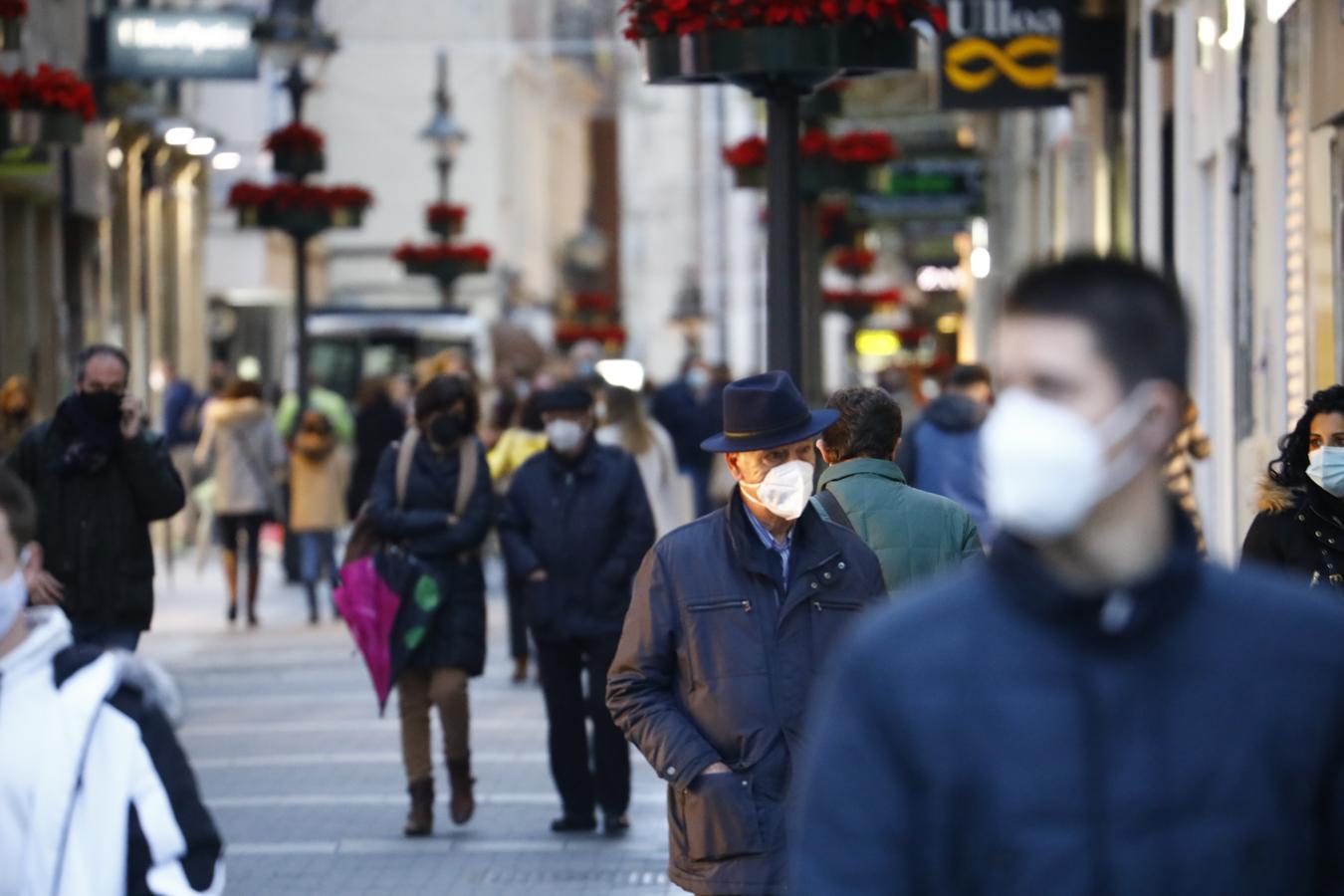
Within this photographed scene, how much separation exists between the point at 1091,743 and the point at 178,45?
73.5 feet

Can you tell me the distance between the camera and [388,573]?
11586 millimetres

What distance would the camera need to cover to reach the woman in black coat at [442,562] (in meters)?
11.5

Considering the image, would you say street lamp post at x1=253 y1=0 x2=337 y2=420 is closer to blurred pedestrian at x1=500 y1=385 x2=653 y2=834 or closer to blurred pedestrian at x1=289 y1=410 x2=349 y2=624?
blurred pedestrian at x1=289 y1=410 x2=349 y2=624

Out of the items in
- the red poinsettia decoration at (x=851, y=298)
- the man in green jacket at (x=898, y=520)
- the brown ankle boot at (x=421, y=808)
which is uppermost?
the red poinsettia decoration at (x=851, y=298)

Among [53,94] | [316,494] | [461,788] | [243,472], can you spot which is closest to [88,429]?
[461,788]

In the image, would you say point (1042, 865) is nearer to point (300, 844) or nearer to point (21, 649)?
point (21, 649)

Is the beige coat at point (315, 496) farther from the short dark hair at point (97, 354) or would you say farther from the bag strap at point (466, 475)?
the short dark hair at point (97, 354)

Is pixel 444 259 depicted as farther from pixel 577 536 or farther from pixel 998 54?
pixel 577 536

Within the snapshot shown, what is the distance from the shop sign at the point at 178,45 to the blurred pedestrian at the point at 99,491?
13582 millimetres

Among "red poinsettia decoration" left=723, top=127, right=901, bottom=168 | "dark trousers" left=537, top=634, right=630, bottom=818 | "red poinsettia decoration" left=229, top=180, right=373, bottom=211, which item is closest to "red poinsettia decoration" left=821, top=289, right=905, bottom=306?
"red poinsettia decoration" left=229, top=180, right=373, bottom=211

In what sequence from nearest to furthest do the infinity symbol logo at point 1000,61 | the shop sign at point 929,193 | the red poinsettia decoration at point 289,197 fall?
the infinity symbol logo at point 1000,61
the red poinsettia decoration at point 289,197
the shop sign at point 929,193

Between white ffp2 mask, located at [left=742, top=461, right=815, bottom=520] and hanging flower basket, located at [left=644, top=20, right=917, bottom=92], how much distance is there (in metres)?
3.77

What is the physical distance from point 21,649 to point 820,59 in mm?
6172

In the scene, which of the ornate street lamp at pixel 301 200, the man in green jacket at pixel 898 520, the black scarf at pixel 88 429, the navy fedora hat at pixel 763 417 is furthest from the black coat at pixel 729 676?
the ornate street lamp at pixel 301 200
